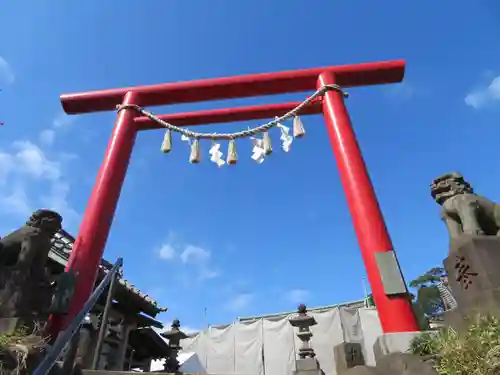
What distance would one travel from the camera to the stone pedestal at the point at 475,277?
10.5ft

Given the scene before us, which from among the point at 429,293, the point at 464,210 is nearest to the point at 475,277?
the point at 464,210

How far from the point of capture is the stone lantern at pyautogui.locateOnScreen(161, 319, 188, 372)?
7.81 m

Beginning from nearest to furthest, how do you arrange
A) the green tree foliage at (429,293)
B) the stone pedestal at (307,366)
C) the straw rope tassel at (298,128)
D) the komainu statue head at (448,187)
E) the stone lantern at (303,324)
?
the komainu statue head at (448,187) < the stone pedestal at (307,366) < the straw rope tassel at (298,128) < the stone lantern at (303,324) < the green tree foliage at (429,293)

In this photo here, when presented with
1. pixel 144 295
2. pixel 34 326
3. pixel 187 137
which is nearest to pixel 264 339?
pixel 144 295

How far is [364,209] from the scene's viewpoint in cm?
555

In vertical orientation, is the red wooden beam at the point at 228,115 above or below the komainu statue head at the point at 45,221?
above

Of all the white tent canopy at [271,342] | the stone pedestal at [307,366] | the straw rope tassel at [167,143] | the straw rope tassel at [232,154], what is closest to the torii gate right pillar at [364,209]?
the straw rope tassel at [232,154]

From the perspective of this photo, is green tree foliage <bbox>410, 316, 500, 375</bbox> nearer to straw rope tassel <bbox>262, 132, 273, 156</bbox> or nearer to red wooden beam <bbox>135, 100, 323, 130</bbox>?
straw rope tassel <bbox>262, 132, 273, 156</bbox>

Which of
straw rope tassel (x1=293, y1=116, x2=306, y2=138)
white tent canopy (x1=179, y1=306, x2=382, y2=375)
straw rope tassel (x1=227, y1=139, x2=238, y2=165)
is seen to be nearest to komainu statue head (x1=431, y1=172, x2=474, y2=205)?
straw rope tassel (x1=293, y1=116, x2=306, y2=138)

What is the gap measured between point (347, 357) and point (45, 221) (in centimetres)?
407

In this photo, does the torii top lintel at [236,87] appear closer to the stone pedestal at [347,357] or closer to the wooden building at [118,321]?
the wooden building at [118,321]

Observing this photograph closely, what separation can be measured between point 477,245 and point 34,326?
15.8 ft

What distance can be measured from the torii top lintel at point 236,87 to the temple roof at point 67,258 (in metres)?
3.48

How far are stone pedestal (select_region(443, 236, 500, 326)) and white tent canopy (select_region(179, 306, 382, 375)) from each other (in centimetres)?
1276
